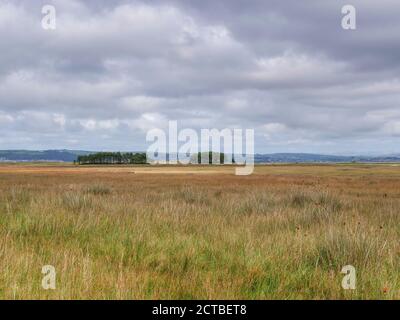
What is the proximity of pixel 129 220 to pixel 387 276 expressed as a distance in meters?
5.73
